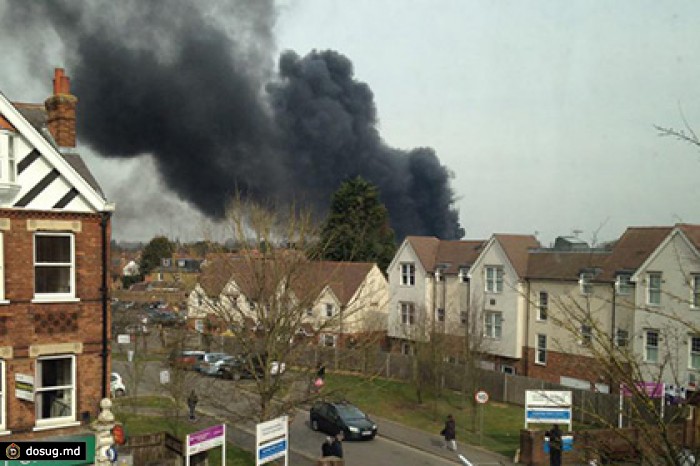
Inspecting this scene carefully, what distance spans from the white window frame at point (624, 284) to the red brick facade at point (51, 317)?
27087 millimetres

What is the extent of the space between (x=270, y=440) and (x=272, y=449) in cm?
23

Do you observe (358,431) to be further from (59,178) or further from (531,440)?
(59,178)

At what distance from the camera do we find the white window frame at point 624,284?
3378 cm

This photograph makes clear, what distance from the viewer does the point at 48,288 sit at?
15.4m

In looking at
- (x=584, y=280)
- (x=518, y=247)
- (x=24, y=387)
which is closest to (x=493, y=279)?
(x=518, y=247)

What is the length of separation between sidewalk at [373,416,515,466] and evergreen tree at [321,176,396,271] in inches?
1534

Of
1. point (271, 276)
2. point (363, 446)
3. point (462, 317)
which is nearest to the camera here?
point (271, 276)

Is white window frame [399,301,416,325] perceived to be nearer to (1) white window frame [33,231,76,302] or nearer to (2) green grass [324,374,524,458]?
(2) green grass [324,374,524,458]

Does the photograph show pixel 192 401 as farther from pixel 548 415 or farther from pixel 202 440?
pixel 548 415

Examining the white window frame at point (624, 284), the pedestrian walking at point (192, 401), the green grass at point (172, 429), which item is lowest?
the green grass at point (172, 429)

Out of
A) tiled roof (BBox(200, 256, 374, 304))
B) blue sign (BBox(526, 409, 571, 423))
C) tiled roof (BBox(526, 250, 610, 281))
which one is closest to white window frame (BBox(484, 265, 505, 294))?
tiled roof (BBox(526, 250, 610, 281))

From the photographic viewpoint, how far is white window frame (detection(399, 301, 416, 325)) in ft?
152

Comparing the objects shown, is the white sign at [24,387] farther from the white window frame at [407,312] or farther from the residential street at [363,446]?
the white window frame at [407,312]

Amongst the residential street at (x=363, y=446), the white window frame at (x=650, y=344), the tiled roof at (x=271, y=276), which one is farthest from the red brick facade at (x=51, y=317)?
the white window frame at (x=650, y=344)
